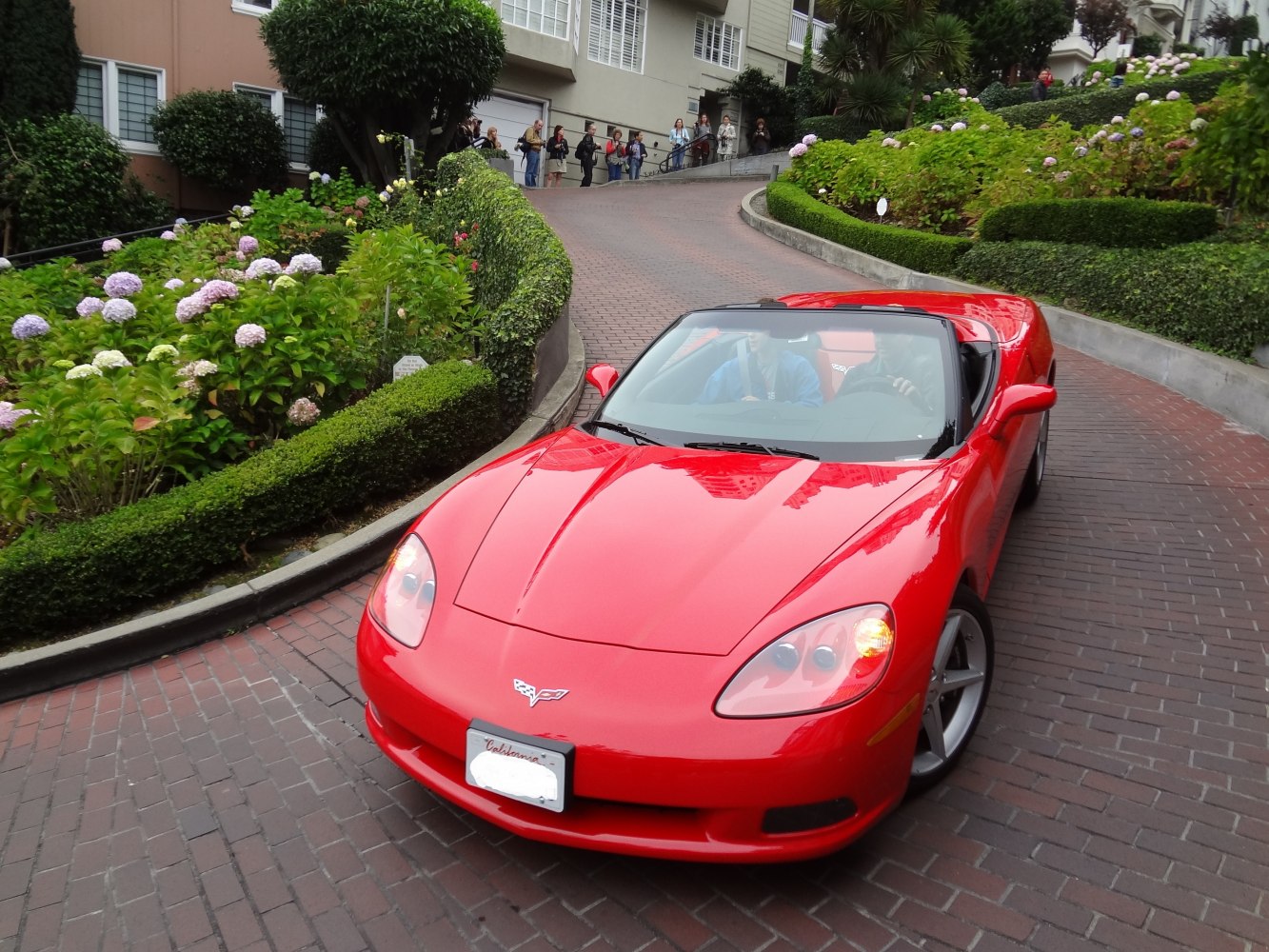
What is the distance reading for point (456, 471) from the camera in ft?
19.3

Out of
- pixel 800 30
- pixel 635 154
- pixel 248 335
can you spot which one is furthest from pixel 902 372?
pixel 800 30

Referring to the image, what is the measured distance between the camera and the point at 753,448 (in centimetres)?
339

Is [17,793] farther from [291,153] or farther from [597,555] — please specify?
[291,153]

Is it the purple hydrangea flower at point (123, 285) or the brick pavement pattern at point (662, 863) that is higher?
the purple hydrangea flower at point (123, 285)

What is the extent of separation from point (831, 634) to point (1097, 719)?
156 centimetres

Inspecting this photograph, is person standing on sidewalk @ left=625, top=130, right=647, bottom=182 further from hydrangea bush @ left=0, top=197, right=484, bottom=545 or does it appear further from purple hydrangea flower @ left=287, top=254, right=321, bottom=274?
purple hydrangea flower @ left=287, top=254, right=321, bottom=274

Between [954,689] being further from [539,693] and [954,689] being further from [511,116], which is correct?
[511,116]

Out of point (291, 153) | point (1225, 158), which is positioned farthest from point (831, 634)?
point (291, 153)

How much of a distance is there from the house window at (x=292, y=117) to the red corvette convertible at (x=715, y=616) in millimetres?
17489

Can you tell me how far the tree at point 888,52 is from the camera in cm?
2395

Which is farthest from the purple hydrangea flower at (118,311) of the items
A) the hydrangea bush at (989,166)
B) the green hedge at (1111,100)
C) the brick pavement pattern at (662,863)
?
the green hedge at (1111,100)

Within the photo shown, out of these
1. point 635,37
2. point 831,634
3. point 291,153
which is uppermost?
point 635,37

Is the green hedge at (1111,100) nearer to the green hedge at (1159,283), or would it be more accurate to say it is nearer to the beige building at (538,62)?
the green hedge at (1159,283)

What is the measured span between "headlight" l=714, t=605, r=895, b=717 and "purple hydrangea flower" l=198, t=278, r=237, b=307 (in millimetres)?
4610
